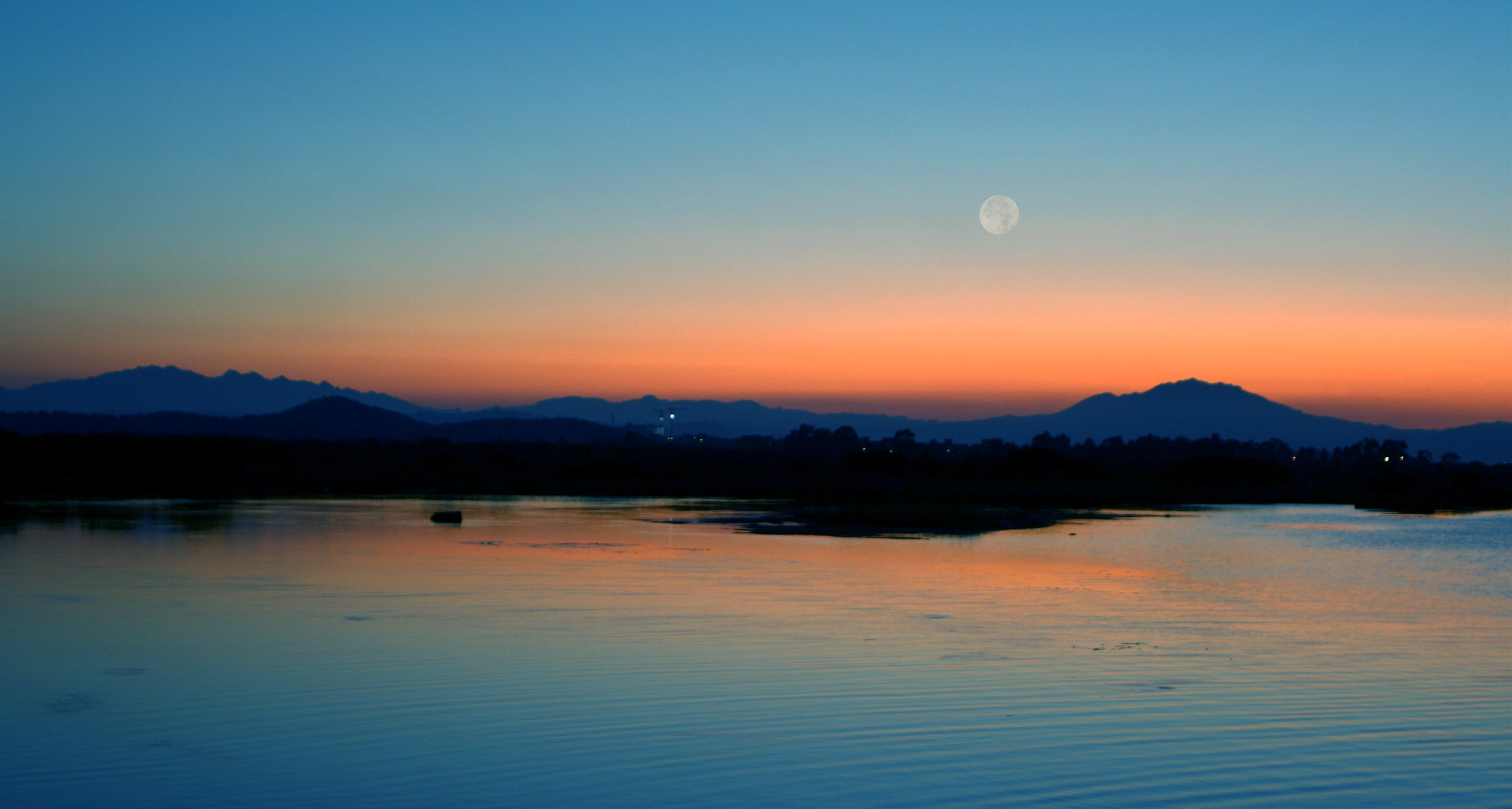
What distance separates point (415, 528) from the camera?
4131 centimetres

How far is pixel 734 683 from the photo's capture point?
14.0m

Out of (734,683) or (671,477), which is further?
(671,477)

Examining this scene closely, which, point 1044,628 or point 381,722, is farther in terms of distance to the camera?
point 1044,628

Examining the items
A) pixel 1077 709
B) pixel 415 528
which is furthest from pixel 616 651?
pixel 415 528

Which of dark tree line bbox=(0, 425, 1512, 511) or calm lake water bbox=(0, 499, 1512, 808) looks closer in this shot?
calm lake water bbox=(0, 499, 1512, 808)

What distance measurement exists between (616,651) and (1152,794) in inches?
319

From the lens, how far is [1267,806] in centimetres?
938

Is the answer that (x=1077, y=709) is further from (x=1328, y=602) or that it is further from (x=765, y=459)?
(x=765, y=459)

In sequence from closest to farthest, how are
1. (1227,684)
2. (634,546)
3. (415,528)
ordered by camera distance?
(1227,684) < (634,546) < (415,528)

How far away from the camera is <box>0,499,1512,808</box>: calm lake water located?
9945mm

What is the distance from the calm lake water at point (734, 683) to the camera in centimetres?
995

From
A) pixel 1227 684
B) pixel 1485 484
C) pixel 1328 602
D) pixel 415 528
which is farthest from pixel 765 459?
pixel 1227 684

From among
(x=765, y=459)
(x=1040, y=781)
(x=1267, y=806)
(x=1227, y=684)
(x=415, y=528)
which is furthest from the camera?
(x=765, y=459)

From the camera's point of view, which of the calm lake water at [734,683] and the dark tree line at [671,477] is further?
the dark tree line at [671,477]
